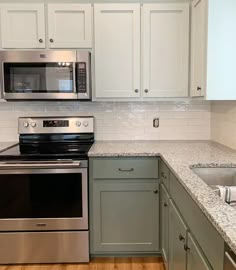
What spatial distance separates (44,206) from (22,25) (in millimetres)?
1581

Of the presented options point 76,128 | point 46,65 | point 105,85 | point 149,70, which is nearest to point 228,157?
point 149,70

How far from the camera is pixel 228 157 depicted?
210 cm

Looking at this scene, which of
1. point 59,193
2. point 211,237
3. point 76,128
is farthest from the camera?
point 76,128

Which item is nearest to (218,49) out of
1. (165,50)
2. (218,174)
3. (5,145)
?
(165,50)

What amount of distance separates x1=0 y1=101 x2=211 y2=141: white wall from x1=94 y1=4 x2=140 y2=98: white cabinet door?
32 cm

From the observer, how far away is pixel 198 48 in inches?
94.9

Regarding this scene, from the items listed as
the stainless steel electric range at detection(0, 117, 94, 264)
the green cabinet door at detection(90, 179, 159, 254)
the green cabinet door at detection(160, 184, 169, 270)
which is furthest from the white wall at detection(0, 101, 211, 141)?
the green cabinet door at detection(160, 184, 169, 270)

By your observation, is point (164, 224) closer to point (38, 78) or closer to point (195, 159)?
point (195, 159)

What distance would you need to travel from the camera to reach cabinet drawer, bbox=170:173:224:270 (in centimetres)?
104

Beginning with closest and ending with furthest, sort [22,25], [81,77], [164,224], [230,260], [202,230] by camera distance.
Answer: [230,260], [202,230], [164,224], [81,77], [22,25]

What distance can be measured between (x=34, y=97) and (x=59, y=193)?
85 cm

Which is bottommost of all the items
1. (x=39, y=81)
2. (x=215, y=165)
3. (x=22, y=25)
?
(x=215, y=165)

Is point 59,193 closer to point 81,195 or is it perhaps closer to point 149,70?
point 81,195

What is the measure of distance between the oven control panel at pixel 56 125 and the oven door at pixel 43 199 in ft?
2.11
